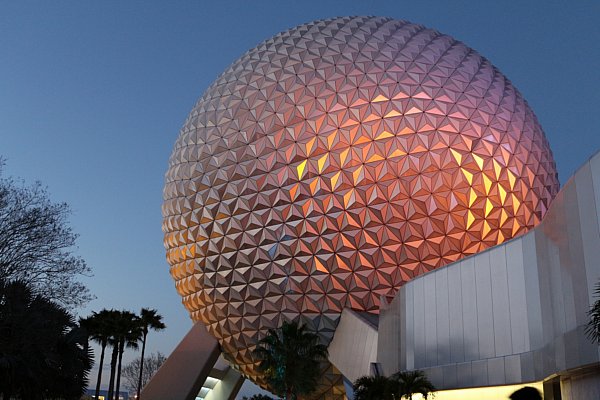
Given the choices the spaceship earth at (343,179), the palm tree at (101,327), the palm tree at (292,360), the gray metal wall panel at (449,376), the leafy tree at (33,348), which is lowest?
the leafy tree at (33,348)

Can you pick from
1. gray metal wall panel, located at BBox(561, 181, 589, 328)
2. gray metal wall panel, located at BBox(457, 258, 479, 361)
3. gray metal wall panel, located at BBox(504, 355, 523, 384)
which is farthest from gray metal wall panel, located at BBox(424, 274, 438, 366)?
gray metal wall panel, located at BBox(561, 181, 589, 328)

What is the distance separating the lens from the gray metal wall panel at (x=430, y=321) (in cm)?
2127

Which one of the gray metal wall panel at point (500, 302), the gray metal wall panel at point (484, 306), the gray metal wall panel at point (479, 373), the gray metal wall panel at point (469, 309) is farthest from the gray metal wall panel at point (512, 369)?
the gray metal wall panel at point (469, 309)

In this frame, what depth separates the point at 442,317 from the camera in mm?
21094

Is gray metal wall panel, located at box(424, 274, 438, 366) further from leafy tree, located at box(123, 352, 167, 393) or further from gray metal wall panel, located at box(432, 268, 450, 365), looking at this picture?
leafy tree, located at box(123, 352, 167, 393)

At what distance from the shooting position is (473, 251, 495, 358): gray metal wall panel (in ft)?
Answer: 61.9

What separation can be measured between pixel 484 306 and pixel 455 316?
1.44m

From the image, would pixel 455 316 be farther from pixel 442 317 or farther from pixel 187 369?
pixel 187 369

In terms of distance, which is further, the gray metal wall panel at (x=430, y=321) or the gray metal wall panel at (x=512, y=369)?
the gray metal wall panel at (x=430, y=321)

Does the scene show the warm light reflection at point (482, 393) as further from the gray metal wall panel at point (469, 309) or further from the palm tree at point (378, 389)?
the palm tree at point (378, 389)

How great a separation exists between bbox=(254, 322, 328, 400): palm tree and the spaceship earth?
2.26m

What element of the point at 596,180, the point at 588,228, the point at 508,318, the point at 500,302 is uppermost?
the point at 596,180

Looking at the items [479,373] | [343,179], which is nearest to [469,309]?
[479,373]

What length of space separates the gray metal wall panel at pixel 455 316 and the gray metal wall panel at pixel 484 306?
893 mm
